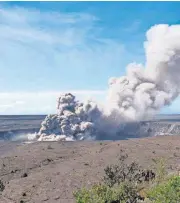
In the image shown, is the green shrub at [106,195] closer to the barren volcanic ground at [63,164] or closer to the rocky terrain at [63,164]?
the rocky terrain at [63,164]

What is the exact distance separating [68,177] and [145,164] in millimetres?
17758

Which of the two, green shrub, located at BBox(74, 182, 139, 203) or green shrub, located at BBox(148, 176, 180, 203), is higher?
green shrub, located at BBox(148, 176, 180, 203)

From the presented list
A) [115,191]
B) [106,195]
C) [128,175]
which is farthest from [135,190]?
[128,175]

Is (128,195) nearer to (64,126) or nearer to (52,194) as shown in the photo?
(52,194)

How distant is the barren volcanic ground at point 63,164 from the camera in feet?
225

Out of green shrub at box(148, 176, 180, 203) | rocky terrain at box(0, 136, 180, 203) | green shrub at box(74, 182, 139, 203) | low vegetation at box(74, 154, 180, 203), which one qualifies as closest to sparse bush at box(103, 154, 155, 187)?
low vegetation at box(74, 154, 180, 203)

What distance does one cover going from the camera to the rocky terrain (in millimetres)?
68625

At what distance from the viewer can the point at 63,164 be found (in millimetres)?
93125

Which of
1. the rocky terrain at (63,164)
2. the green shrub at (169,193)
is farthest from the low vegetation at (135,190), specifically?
the rocky terrain at (63,164)

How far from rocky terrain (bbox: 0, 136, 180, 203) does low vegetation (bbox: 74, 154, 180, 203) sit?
5.88 m

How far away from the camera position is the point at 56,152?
4513 inches

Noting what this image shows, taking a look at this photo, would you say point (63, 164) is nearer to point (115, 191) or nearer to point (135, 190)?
point (115, 191)

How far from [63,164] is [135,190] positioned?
4122 cm

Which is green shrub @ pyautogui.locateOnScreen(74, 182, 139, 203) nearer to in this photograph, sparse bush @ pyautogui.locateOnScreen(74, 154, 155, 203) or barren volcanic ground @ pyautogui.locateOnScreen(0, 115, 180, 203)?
sparse bush @ pyautogui.locateOnScreen(74, 154, 155, 203)
